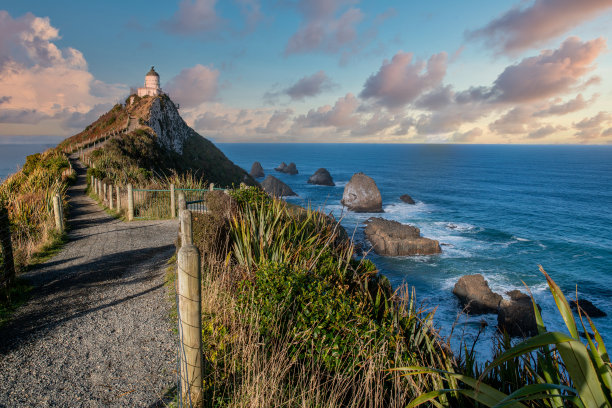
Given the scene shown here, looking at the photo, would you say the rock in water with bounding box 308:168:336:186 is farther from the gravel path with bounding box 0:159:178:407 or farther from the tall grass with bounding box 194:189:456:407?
the tall grass with bounding box 194:189:456:407

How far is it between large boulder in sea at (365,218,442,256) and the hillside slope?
18696 millimetres

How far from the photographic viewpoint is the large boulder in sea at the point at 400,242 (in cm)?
2741

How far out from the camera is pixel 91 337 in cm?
509

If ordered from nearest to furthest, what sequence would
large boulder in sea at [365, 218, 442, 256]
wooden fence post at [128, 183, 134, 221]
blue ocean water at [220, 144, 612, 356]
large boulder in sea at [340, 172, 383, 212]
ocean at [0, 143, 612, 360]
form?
wooden fence post at [128, 183, 134, 221], ocean at [0, 143, 612, 360], blue ocean water at [220, 144, 612, 356], large boulder in sea at [365, 218, 442, 256], large boulder in sea at [340, 172, 383, 212]

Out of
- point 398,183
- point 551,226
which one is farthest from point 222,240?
point 398,183

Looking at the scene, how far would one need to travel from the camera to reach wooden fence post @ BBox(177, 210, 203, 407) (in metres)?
2.71

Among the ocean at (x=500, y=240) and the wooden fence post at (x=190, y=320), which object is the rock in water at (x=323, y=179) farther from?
the wooden fence post at (x=190, y=320)

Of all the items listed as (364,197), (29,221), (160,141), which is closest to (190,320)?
(29,221)

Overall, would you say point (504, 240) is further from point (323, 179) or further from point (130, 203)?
point (323, 179)

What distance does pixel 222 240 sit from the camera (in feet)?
23.2

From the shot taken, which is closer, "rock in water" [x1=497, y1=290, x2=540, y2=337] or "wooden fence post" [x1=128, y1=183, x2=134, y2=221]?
"wooden fence post" [x1=128, y1=183, x2=134, y2=221]

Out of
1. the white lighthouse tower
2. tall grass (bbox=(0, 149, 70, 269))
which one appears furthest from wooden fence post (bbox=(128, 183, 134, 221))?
the white lighthouse tower

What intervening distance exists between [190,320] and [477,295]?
64.6 ft

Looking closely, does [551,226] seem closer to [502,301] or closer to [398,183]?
[502,301]
